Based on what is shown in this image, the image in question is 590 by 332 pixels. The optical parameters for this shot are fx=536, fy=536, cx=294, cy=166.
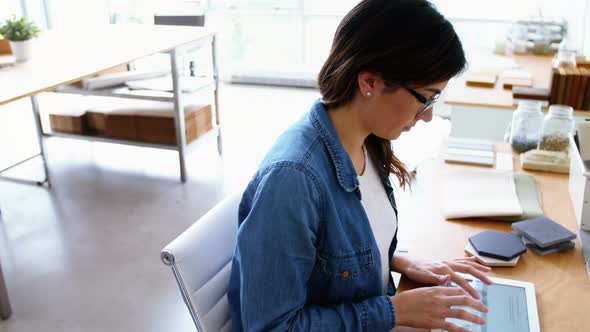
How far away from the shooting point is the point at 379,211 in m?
1.25

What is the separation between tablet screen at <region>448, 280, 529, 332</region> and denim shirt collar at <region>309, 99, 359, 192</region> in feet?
1.15

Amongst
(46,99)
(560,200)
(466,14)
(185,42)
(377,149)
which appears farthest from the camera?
(466,14)

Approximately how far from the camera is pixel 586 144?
167 cm

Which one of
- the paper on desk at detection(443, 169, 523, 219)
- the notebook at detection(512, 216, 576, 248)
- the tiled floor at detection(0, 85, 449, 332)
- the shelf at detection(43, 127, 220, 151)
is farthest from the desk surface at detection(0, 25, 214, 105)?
the notebook at detection(512, 216, 576, 248)

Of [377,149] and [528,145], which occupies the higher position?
[377,149]

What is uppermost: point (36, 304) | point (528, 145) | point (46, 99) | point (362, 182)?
point (362, 182)

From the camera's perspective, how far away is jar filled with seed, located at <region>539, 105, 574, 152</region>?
72.8 inches

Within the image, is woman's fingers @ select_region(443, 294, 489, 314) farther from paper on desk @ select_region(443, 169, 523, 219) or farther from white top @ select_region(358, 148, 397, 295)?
paper on desk @ select_region(443, 169, 523, 219)

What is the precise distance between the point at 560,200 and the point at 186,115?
2.49m

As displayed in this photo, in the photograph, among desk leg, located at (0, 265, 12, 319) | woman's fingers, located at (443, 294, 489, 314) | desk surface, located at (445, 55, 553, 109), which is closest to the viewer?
woman's fingers, located at (443, 294, 489, 314)

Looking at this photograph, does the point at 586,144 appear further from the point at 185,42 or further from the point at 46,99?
the point at 46,99

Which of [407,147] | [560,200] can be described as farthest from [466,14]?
[560,200]

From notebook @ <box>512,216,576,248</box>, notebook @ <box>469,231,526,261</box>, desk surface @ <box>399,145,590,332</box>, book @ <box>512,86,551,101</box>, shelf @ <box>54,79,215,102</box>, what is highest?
book @ <box>512,86,551,101</box>

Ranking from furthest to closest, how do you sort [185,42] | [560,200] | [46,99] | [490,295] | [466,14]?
[466,14] → [46,99] → [185,42] → [560,200] → [490,295]
